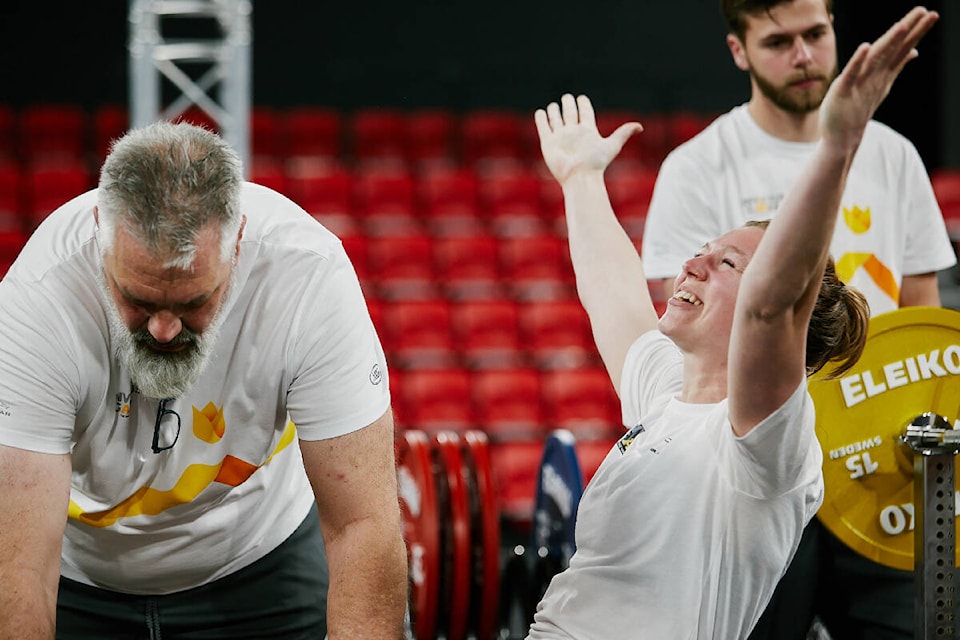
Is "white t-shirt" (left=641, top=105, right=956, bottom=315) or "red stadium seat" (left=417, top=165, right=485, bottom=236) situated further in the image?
"red stadium seat" (left=417, top=165, right=485, bottom=236)

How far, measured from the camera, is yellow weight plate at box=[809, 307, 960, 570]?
2.56 metres

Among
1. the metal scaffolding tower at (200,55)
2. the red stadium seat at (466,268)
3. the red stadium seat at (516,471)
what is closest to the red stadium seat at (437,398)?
the red stadium seat at (516,471)

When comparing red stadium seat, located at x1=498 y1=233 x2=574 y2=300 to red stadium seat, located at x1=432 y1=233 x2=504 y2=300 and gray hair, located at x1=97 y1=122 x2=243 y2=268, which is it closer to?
red stadium seat, located at x1=432 y1=233 x2=504 y2=300

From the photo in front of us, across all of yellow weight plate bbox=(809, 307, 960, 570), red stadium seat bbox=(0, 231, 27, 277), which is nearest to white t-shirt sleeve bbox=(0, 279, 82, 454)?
yellow weight plate bbox=(809, 307, 960, 570)

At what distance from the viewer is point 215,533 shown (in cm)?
262

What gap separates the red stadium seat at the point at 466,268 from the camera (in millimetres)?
9352

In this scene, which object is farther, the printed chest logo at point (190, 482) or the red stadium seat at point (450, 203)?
the red stadium seat at point (450, 203)

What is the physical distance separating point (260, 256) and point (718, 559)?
0.98 metres

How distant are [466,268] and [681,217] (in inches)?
246

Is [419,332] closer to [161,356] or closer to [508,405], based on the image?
[508,405]

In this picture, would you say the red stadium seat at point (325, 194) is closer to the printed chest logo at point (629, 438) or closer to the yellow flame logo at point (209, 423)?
the yellow flame logo at point (209, 423)

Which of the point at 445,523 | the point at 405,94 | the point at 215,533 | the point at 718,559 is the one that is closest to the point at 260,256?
the point at 215,533

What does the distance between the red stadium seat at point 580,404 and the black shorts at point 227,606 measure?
5.43 m

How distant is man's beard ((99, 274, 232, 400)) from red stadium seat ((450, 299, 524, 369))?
21.2 feet
